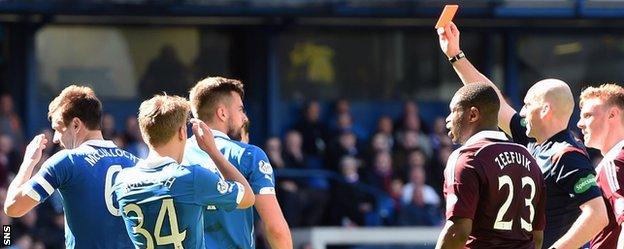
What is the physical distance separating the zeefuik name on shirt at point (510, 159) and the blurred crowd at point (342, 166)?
9149mm

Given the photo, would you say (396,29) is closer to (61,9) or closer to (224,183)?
(61,9)

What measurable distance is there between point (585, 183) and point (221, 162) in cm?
185

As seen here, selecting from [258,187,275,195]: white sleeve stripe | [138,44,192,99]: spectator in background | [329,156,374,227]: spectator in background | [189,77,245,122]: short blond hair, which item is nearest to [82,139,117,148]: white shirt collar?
[189,77,245,122]: short blond hair

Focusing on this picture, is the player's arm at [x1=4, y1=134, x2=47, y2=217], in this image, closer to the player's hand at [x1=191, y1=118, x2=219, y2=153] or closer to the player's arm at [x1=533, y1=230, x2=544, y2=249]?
the player's hand at [x1=191, y1=118, x2=219, y2=153]

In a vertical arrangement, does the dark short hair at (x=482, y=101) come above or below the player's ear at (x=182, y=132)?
above

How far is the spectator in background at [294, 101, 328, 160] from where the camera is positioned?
17.7 meters

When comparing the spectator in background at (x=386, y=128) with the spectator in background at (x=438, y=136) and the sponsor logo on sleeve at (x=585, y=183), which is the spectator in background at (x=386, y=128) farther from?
the sponsor logo on sleeve at (x=585, y=183)

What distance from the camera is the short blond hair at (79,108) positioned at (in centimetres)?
743

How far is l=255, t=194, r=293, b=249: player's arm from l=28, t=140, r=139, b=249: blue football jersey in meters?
0.75

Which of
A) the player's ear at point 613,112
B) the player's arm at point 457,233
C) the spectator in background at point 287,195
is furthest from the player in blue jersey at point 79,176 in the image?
the spectator in background at point 287,195

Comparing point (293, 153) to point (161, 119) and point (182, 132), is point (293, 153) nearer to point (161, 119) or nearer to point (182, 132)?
point (182, 132)

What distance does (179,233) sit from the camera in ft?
21.4

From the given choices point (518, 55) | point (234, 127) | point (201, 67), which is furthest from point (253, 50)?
point (234, 127)

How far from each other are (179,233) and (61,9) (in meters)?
11.3
